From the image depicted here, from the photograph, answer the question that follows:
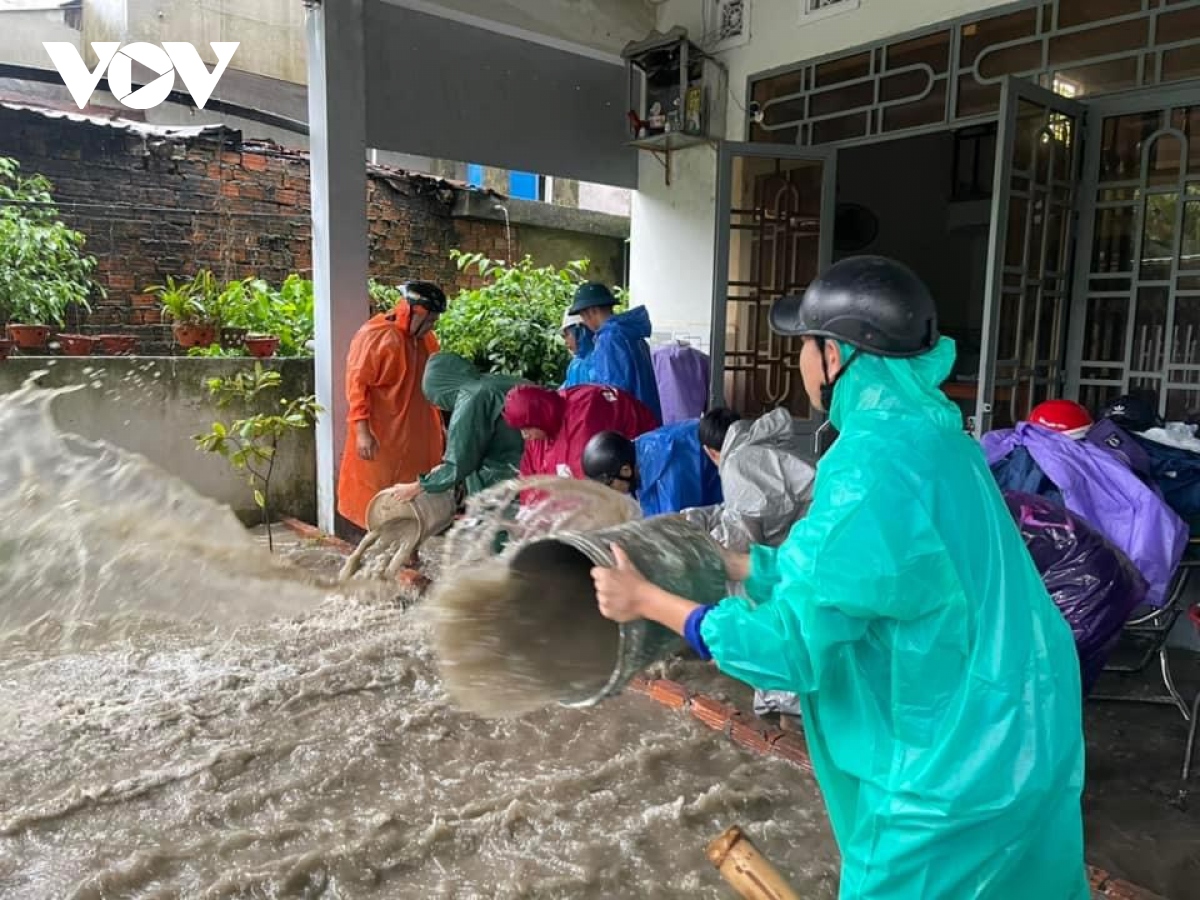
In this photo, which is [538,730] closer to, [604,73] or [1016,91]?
[1016,91]

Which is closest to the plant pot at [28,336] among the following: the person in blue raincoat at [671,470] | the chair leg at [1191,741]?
the person in blue raincoat at [671,470]

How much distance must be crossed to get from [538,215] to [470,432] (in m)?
6.62

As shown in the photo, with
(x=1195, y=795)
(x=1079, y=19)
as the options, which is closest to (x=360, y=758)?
(x=1195, y=795)

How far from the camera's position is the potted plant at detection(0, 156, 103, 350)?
6.10m

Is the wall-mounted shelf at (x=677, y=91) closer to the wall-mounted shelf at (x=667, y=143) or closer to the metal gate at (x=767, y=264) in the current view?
the wall-mounted shelf at (x=667, y=143)

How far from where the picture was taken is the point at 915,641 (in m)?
1.37

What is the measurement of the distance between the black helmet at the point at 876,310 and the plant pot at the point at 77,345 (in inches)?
225

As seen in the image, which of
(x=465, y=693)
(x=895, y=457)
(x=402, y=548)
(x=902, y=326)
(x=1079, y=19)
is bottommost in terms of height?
(x=402, y=548)

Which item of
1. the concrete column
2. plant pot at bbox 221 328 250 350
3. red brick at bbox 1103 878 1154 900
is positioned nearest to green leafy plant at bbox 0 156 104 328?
plant pot at bbox 221 328 250 350

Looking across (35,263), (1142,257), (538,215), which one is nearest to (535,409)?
(1142,257)

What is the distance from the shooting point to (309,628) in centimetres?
445

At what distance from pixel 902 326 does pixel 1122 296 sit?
13.0ft

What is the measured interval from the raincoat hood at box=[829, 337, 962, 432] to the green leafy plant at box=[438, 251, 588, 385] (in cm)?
576

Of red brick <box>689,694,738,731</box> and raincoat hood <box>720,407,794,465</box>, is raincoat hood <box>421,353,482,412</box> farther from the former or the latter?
red brick <box>689,694,738,731</box>
